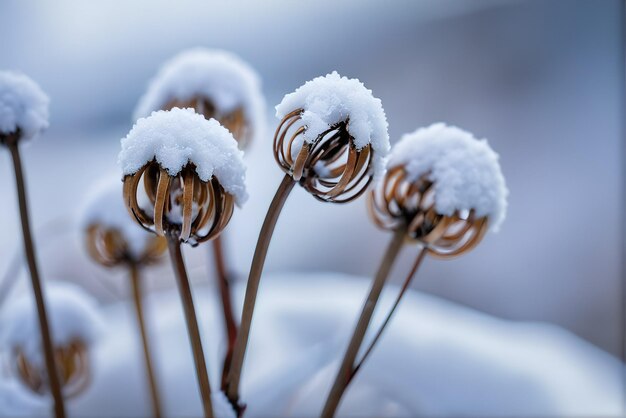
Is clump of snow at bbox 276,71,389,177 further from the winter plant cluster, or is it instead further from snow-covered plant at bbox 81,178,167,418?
snow-covered plant at bbox 81,178,167,418

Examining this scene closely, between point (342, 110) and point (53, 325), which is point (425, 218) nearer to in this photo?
point (342, 110)

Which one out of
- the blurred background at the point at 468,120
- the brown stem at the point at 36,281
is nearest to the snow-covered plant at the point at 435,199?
the brown stem at the point at 36,281

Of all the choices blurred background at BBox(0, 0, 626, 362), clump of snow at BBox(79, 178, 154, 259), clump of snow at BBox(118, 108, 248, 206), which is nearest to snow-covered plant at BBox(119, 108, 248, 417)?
clump of snow at BBox(118, 108, 248, 206)

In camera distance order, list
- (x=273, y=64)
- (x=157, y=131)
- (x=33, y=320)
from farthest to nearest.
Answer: (x=273, y=64) → (x=33, y=320) → (x=157, y=131)

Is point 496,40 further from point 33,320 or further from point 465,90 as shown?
point 33,320

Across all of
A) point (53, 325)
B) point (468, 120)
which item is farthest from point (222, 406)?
point (468, 120)

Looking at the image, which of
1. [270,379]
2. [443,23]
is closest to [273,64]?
[443,23]
